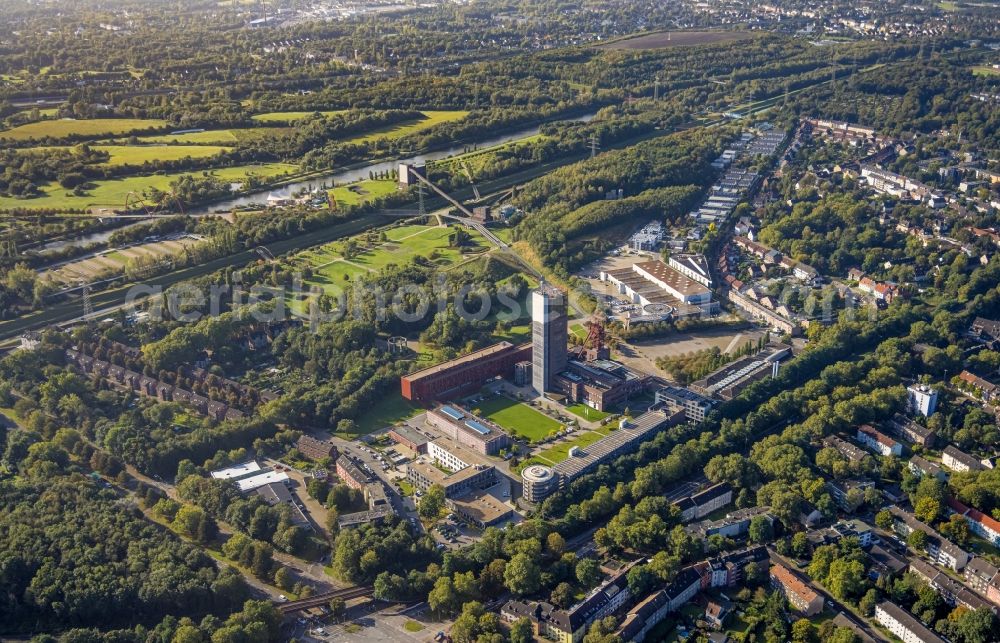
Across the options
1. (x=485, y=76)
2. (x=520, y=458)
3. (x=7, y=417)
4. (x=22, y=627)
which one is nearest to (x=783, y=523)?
(x=520, y=458)

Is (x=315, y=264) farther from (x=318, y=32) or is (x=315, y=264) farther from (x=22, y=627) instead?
(x=318, y=32)

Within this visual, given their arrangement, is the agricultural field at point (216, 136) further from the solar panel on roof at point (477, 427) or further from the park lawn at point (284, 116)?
the solar panel on roof at point (477, 427)

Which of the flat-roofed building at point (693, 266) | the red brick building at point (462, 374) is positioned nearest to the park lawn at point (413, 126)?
the flat-roofed building at point (693, 266)

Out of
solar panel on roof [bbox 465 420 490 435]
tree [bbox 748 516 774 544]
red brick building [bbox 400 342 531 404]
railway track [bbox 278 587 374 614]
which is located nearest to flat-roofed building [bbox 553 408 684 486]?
solar panel on roof [bbox 465 420 490 435]

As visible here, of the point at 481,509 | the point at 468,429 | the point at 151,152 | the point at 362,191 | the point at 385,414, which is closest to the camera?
the point at 481,509

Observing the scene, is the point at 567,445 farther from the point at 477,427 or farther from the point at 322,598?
the point at 322,598

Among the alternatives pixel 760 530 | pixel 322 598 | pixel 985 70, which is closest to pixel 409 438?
pixel 322 598

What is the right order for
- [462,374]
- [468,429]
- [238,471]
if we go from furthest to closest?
[462,374], [468,429], [238,471]

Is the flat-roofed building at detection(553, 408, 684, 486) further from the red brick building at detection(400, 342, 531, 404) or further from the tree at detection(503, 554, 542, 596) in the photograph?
the red brick building at detection(400, 342, 531, 404)
